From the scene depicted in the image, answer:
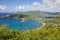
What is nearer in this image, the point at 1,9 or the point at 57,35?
the point at 57,35

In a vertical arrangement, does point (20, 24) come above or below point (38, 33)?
above

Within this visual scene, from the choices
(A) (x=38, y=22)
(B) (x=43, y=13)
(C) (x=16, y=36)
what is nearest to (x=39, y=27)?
(A) (x=38, y=22)

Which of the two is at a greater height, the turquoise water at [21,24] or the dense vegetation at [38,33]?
the turquoise water at [21,24]

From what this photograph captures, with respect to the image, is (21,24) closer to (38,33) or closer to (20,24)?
(20,24)

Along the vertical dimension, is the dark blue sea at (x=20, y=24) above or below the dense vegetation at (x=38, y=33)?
above

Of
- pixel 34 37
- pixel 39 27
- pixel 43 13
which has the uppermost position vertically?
pixel 43 13

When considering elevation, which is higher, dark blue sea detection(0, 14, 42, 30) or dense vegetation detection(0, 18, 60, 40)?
dark blue sea detection(0, 14, 42, 30)

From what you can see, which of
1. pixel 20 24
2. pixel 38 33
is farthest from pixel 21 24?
pixel 38 33

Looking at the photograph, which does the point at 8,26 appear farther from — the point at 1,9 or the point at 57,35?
the point at 57,35
